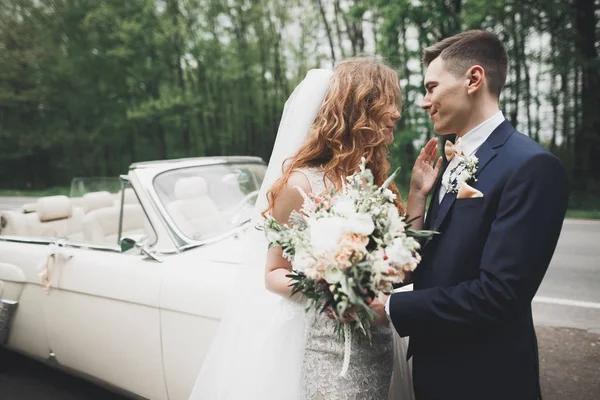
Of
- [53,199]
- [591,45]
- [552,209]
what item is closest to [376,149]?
[552,209]

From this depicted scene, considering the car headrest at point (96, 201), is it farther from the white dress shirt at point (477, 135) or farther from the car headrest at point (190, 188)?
the white dress shirt at point (477, 135)

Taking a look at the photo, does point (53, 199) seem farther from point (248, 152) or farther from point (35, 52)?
point (35, 52)

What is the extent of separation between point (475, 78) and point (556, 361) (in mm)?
3045

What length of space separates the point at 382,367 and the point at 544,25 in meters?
16.3

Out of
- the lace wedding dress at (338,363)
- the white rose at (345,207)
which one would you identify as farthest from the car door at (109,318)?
the white rose at (345,207)

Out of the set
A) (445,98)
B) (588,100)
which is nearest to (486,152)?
(445,98)

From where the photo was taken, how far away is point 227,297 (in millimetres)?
2264

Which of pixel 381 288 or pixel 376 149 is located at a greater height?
pixel 376 149

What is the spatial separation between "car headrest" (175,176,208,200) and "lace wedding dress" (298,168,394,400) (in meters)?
1.74

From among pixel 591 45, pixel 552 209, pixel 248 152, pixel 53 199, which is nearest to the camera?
pixel 552 209

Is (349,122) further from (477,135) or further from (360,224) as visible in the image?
(360,224)

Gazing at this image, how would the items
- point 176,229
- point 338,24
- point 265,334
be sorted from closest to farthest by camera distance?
point 265,334 → point 176,229 → point 338,24

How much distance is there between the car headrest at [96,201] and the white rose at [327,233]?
370 centimetres

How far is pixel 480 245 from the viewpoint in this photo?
1.46 m
